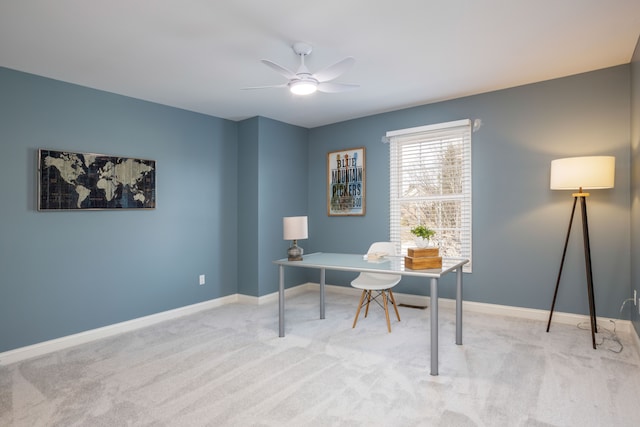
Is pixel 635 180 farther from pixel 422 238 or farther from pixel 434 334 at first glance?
pixel 434 334

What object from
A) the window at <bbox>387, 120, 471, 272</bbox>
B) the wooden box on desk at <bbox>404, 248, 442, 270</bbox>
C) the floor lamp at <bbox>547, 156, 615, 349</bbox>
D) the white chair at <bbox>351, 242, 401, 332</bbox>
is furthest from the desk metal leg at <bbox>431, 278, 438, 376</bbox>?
the window at <bbox>387, 120, 471, 272</bbox>

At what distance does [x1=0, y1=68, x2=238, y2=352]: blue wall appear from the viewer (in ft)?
9.95

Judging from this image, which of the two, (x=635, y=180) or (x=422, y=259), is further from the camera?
(x=635, y=180)

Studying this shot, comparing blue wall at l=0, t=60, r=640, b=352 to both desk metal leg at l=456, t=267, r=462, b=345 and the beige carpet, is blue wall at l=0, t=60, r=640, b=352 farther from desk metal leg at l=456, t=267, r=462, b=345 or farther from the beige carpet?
desk metal leg at l=456, t=267, r=462, b=345

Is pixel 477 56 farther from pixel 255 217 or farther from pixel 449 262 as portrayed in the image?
pixel 255 217

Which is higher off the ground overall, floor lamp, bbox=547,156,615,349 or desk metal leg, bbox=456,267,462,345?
floor lamp, bbox=547,156,615,349

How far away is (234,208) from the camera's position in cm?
488

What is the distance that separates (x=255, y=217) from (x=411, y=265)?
2469 millimetres

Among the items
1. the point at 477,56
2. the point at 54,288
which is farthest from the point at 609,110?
the point at 54,288

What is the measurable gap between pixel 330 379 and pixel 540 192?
280cm

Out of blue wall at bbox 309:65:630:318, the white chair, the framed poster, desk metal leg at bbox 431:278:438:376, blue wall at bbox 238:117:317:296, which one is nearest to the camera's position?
desk metal leg at bbox 431:278:438:376

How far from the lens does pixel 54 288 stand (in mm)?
3221

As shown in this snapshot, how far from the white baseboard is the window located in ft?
1.70

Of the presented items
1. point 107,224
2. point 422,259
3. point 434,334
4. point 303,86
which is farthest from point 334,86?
point 107,224
